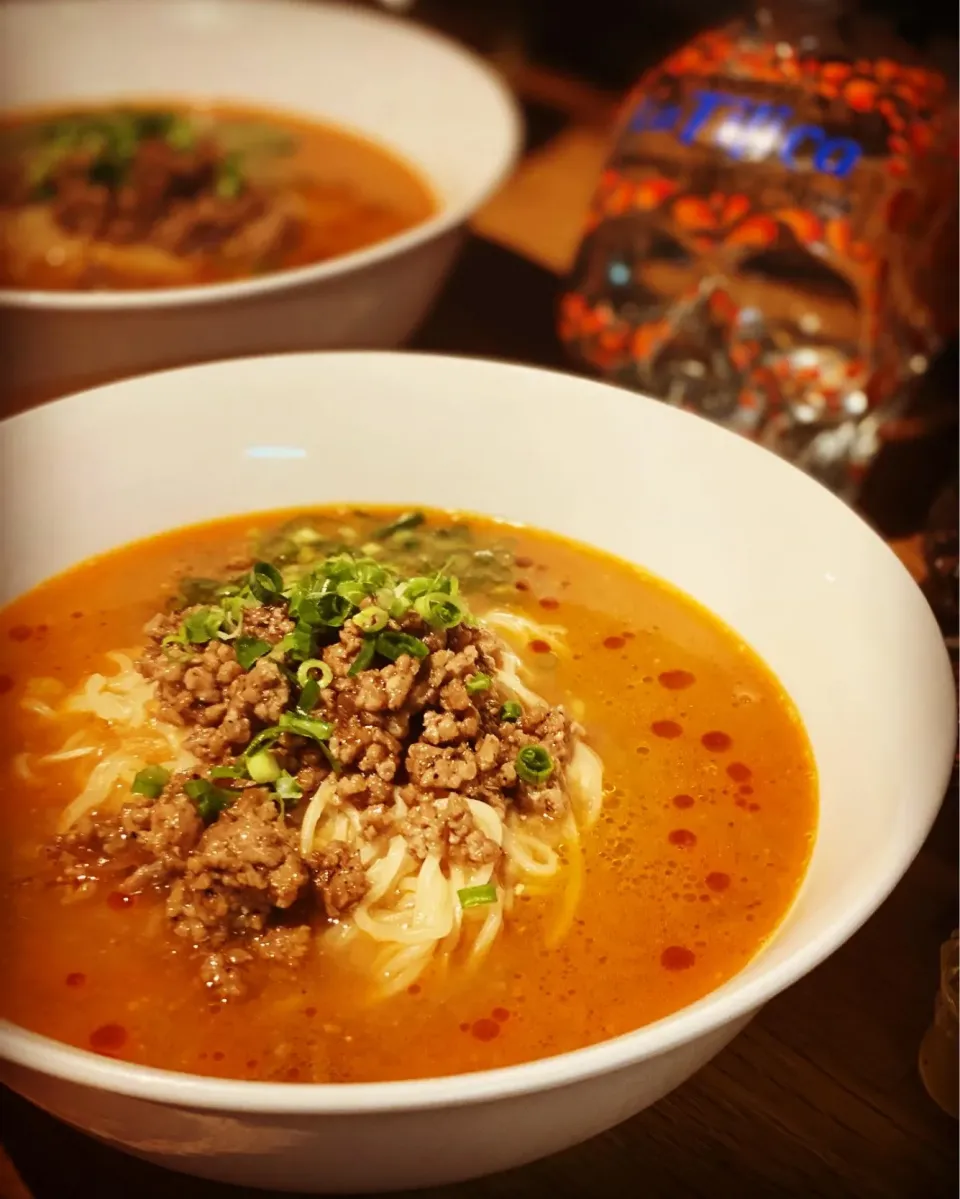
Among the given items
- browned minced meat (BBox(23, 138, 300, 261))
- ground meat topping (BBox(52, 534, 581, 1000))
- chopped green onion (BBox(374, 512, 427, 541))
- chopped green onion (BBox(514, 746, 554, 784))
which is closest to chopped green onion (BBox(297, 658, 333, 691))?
ground meat topping (BBox(52, 534, 581, 1000))

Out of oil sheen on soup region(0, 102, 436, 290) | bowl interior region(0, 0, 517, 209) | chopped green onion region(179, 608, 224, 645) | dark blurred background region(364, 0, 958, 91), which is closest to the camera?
chopped green onion region(179, 608, 224, 645)

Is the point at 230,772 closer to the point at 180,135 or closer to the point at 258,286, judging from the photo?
the point at 258,286

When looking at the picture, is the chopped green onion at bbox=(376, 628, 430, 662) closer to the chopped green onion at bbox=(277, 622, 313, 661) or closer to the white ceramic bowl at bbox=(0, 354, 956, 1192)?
the chopped green onion at bbox=(277, 622, 313, 661)

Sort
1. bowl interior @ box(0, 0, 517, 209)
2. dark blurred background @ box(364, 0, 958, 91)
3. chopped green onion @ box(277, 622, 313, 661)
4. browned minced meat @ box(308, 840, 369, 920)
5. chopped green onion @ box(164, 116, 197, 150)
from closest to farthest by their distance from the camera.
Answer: browned minced meat @ box(308, 840, 369, 920) → chopped green onion @ box(277, 622, 313, 661) → chopped green onion @ box(164, 116, 197, 150) → bowl interior @ box(0, 0, 517, 209) → dark blurred background @ box(364, 0, 958, 91)

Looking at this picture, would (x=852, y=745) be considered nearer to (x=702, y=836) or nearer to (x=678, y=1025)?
(x=702, y=836)

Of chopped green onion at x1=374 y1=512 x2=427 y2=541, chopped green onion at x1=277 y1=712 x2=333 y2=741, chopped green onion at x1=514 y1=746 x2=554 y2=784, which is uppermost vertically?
chopped green onion at x1=277 y1=712 x2=333 y2=741

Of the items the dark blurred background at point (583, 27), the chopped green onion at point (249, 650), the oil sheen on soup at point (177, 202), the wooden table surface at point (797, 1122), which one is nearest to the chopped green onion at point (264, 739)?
the chopped green onion at point (249, 650)

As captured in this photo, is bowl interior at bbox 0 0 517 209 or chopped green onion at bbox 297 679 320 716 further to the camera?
bowl interior at bbox 0 0 517 209
